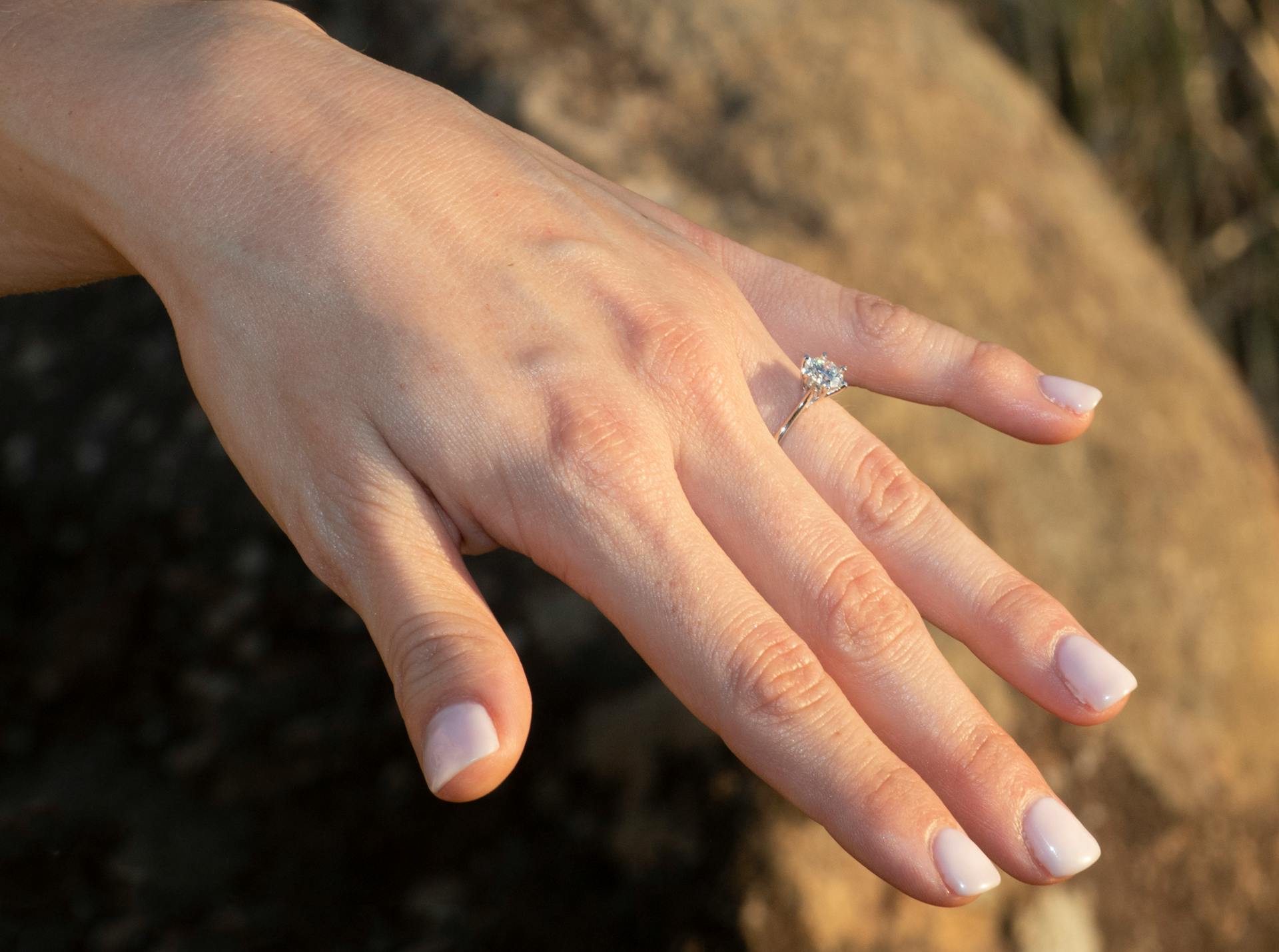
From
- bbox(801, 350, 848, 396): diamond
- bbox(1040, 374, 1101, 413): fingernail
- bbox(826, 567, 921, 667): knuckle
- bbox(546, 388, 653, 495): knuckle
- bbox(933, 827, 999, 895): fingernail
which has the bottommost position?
bbox(933, 827, 999, 895): fingernail

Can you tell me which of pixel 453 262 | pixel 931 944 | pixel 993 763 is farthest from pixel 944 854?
pixel 453 262

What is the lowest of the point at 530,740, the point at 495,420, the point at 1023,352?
the point at 530,740

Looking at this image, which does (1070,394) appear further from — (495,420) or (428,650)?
(428,650)

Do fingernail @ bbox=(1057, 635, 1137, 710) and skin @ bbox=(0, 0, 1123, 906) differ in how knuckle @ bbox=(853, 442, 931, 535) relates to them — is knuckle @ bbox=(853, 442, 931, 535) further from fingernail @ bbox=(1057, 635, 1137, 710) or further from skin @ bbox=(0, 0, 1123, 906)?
fingernail @ bbox=(1057, 635, 1137, 710)

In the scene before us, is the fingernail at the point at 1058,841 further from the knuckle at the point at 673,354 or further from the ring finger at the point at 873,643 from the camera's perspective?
the knuckle at the point at 673,354

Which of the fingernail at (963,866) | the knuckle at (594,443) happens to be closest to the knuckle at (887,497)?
the knuckle at (594,443)

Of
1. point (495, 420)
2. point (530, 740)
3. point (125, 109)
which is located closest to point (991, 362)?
point (495, 420)

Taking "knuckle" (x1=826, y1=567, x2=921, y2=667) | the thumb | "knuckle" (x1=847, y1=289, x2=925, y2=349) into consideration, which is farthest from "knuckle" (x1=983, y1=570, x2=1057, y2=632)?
the thumb
